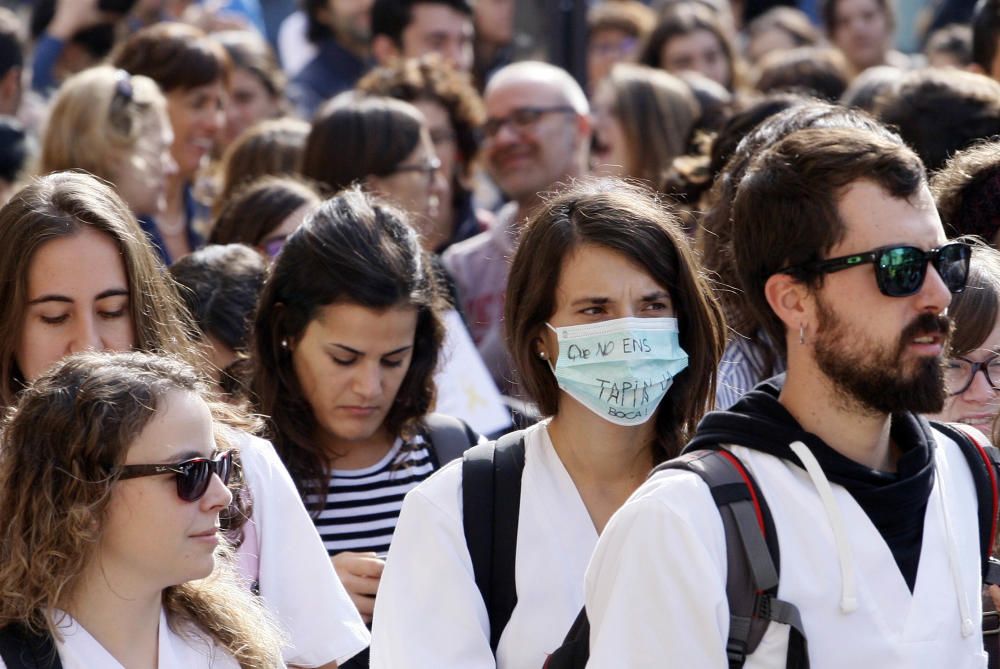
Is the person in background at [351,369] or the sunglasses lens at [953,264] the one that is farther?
the person in background at [351,369]

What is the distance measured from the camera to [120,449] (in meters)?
2.76

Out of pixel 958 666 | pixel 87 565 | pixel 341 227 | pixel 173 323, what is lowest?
pixel 958 666

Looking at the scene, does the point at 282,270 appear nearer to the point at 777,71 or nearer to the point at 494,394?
the point at 494,394

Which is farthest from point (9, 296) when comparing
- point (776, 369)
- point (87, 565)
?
point (776, 369)

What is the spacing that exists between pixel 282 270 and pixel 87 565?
127 centimetres

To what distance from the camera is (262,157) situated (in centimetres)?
589

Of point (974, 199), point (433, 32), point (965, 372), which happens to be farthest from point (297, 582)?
→ point (433, 32)

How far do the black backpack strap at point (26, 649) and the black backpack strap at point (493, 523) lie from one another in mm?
799

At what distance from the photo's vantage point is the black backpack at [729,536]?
229 cm

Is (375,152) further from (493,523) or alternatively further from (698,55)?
(698,55)

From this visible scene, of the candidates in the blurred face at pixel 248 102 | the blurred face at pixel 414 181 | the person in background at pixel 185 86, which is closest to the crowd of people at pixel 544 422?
the blurred face at pixel 414 181

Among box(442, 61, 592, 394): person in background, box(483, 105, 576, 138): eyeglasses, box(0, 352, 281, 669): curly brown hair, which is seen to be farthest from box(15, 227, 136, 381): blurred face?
box(483, 105, 576, 138): eyeglasses

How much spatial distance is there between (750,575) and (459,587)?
2.27 ft

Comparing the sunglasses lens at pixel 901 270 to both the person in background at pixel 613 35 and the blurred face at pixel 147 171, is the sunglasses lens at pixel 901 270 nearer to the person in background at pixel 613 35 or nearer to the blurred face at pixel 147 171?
the blurred face at pixel 147 171
